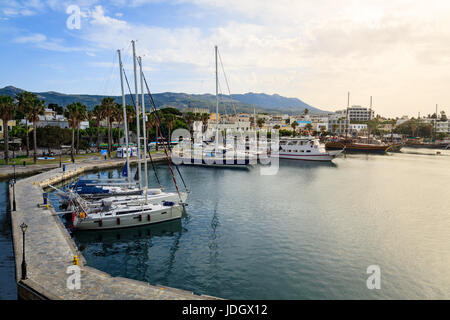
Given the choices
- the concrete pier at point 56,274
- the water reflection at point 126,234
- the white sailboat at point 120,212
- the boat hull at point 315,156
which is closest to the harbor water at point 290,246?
the water reflection at point 126,234

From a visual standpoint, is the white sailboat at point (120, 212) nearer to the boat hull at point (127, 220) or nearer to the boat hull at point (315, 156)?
the boat hull at point (127, 220)

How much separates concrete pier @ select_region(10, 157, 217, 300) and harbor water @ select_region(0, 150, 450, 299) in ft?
6.16

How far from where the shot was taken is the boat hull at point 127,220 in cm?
2638

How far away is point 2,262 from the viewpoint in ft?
66.5

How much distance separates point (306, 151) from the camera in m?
82.2

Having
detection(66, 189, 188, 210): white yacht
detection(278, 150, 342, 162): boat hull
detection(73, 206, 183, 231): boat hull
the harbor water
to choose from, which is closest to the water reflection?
the harbor water

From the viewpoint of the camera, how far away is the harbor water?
1866 centimetres

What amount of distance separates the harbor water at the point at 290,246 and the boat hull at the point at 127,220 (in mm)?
574

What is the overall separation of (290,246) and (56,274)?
15616 mm
